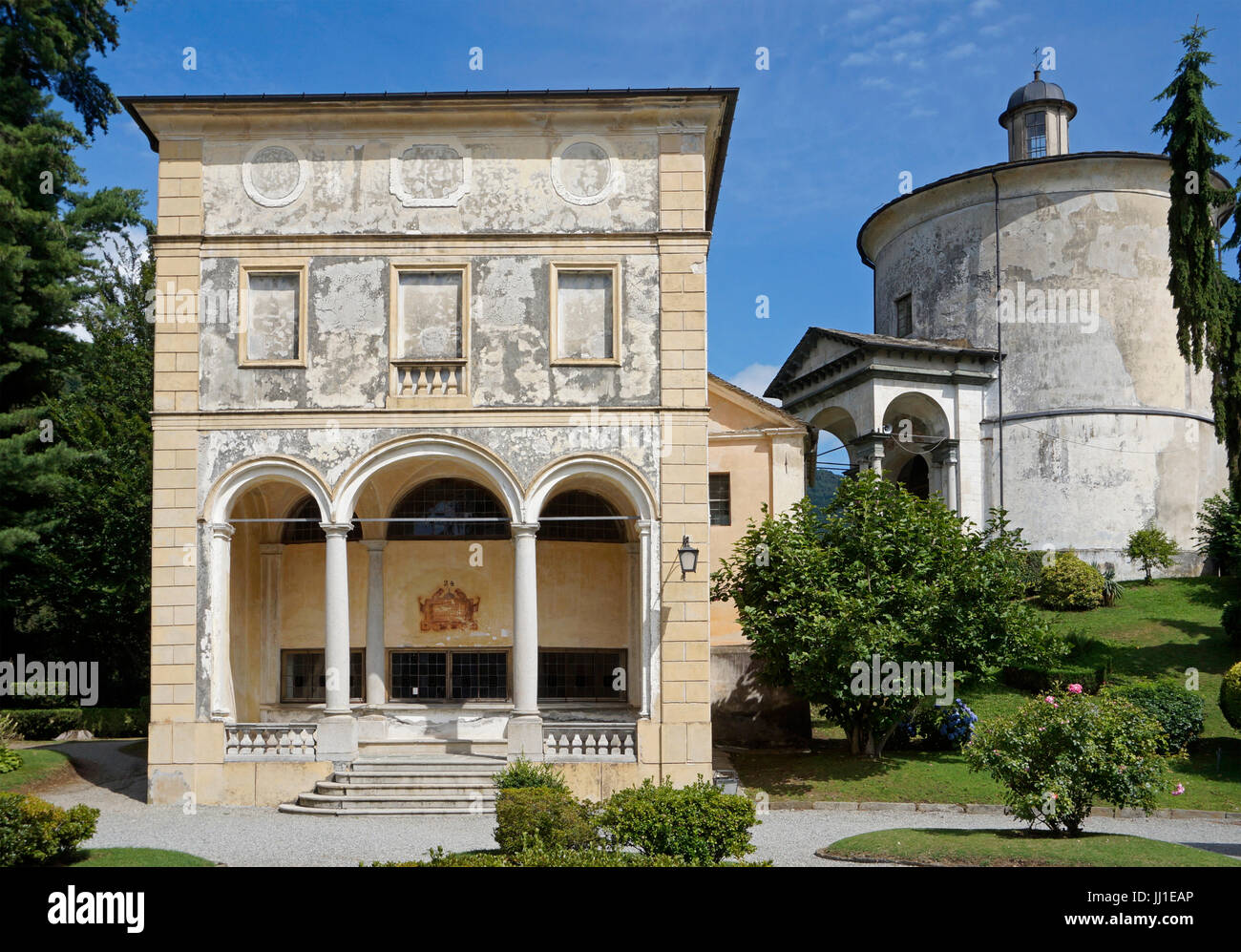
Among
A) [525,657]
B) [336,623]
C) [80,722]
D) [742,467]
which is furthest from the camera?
[80,722]

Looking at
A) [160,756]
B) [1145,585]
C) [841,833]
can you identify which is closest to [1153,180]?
[1145,585]

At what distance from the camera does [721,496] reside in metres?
27.0

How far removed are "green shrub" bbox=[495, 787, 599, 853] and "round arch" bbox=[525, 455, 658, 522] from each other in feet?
24.5

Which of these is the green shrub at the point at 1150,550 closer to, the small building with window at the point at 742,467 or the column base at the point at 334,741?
the small building with window at the point at 742,467

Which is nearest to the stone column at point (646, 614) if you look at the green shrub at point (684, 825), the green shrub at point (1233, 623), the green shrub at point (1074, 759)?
the green shrub at point (1074, 759)

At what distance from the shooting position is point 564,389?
1983cm

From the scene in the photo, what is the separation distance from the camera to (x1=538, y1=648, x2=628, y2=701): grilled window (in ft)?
80.2

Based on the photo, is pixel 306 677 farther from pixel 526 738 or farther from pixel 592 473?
pixel 592 473

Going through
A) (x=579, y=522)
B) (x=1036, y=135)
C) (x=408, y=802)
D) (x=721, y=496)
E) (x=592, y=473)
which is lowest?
(x=408, y=802)

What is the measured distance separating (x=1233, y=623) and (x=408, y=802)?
2179cm

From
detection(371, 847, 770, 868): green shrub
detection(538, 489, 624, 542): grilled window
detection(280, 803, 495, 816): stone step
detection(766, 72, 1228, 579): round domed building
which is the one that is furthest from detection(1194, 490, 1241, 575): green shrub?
detection(371, 847, 770, 868): green shrub

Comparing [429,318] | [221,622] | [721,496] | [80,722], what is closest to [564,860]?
[221,622]

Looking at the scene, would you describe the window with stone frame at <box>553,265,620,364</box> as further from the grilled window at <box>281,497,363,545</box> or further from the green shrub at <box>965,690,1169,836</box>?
the green shrub at <box>965,690,1169,836</box>

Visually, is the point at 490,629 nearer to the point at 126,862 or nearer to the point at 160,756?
the point at 160,756
